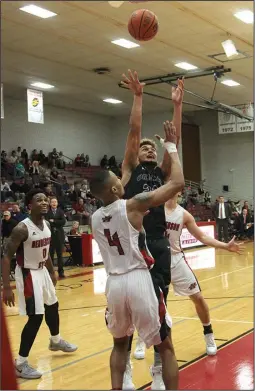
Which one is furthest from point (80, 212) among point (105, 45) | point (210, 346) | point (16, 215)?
point (210, 346)

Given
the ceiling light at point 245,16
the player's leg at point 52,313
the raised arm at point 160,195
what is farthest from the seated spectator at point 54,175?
the raised arm at point 160,195

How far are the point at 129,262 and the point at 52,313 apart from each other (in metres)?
2.33

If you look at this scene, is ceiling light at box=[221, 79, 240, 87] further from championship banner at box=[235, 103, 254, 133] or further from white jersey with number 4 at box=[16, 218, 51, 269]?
white jersey with number 4 at box=[16, 218, 51, 269]

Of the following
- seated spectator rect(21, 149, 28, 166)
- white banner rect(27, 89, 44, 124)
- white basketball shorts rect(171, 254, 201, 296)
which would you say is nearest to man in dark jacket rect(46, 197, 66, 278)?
white banner rect(27, 89, 44, 124)

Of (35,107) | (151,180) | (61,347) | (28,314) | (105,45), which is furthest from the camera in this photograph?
(35,107)

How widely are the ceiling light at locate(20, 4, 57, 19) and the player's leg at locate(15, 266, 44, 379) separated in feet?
27.1

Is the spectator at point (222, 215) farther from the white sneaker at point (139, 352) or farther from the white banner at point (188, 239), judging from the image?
the white sneaker at point (139, 352)

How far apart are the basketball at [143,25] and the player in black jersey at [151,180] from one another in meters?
1.48

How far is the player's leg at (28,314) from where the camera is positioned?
5.12 metres

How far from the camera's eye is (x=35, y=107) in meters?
18.1

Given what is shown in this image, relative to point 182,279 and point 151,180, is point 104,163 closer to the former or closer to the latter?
point 182,279

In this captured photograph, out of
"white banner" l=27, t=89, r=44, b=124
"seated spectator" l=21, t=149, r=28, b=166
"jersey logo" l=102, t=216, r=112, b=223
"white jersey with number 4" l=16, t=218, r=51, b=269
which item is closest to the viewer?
"jersey logo" l=102, t=216, r=112, b=223

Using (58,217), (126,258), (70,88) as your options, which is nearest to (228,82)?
(70,88)

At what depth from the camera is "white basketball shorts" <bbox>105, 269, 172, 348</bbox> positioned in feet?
11.9
